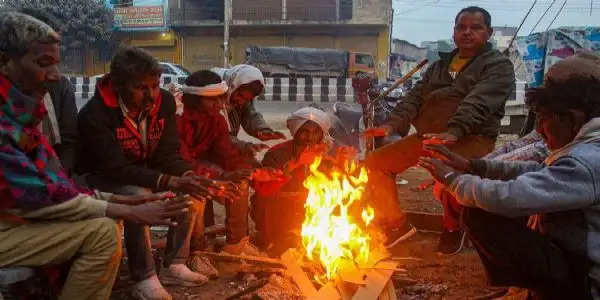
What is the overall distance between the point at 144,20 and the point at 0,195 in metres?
37.6

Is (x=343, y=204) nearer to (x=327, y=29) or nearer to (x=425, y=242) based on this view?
(x=425, y=242)

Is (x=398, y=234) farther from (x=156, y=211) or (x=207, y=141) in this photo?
(x=156, y=211)

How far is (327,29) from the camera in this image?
37938 mm

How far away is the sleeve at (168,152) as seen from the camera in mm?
4195

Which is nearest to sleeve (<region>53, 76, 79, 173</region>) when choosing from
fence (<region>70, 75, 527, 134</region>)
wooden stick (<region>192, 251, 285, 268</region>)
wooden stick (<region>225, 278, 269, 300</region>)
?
wooden stick (<region>192, 251, 285, 268</region>)

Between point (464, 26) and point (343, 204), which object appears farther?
point (464, 26)

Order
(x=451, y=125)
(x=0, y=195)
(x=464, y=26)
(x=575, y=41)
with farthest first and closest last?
(x=575, y=41)
(x=464, y=26)
(x=451, y=125)
(x=0, y=195)

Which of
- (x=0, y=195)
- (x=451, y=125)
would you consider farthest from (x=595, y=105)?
(x=0, y=195)

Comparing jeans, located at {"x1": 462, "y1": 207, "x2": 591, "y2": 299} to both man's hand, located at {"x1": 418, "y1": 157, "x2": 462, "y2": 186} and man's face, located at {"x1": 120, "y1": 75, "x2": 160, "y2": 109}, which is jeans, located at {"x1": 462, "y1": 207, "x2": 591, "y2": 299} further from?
man's face, located at {"x1": 120, "y1": 75, "x2": 160, "y2": 109}

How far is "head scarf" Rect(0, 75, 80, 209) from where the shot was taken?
2.62 meters

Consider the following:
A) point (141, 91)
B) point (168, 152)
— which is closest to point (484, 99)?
point (168, 152)

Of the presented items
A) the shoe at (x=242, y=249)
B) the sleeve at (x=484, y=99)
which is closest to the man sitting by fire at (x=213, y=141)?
the shoe at (x=242, y=249)

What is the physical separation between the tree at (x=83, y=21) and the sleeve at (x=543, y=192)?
115ft

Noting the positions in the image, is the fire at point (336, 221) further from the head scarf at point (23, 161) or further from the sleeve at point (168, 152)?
the head scarf at point (23, 161)
